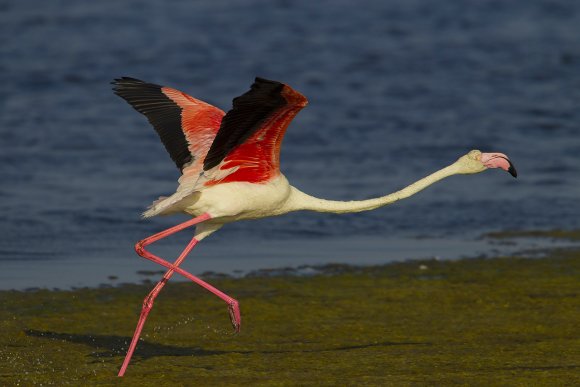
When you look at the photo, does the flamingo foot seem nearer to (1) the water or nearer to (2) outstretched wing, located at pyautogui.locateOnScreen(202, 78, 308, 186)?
(2) outstretched wing, located at pyautogui.locateOnScreen(202, 78, 308, 186)

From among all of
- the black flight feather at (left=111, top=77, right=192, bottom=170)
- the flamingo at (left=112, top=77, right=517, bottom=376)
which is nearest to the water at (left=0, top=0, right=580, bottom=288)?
the black flight feather at (left=111, top=77, right=192, bottom=170)

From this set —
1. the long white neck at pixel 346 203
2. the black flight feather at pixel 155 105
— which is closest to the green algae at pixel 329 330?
the long white neck at pixel 346 203

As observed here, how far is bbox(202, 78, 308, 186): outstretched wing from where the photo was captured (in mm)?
7234

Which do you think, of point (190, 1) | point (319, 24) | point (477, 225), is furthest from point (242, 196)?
point (190, 1)

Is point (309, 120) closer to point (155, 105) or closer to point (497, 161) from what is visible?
point (155, 105)

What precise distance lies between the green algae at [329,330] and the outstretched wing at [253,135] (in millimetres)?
1323

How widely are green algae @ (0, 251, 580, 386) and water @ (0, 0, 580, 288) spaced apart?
0.83 meters

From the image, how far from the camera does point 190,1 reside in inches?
1196

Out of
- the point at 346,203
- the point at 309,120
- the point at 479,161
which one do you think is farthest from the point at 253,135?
the point at 309,120

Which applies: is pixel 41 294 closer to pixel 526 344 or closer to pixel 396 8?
pixel 526 344

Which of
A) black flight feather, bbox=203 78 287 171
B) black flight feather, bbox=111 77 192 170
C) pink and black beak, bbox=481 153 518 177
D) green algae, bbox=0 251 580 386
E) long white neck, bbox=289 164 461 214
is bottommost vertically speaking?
green algae, bbox=0 251 580 386

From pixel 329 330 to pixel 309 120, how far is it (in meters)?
10.2

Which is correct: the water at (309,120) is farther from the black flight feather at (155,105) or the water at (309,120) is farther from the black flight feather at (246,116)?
the black flight feather at (246,116)

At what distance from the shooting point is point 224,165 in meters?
8.42
